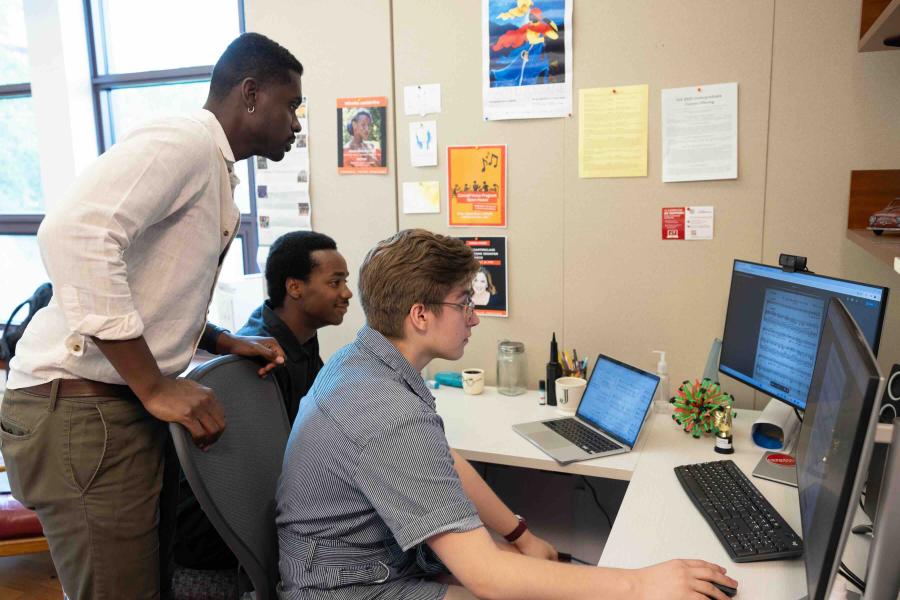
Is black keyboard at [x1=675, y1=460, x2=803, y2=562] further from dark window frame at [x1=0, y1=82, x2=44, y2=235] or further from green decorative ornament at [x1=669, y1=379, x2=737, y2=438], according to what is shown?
dark window frame at [x1=0, y1=82, x2=44, y2=235]

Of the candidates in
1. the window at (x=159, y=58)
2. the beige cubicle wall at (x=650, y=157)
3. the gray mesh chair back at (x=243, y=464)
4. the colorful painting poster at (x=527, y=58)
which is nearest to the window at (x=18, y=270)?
the window at (x=159, y=58)

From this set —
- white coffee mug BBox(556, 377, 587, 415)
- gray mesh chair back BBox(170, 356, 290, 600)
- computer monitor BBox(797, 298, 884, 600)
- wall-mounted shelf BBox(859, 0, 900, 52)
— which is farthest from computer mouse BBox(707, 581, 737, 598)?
wall-mounted shelf BBox(859, 0, 900, 52)

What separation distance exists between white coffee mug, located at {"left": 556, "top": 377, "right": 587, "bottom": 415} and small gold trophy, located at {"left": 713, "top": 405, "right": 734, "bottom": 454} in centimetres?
37

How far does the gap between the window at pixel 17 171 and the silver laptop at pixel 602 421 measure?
3.18 m

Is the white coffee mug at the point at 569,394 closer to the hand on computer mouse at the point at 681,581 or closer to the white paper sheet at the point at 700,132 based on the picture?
the white paper sheet at the point at 700,132

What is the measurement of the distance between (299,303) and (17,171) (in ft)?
9.14

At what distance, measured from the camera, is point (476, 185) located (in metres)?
2.16

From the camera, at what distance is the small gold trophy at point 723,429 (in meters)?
1.59

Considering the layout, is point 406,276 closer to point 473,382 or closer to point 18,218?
point 473,382

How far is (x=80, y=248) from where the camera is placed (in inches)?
40.7

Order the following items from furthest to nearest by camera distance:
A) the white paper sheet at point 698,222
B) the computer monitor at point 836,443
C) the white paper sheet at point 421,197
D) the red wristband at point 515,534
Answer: the white paper sheet at point 421,197 < the white paper sheet at point 698,222 < the red wristband at point 515,534 < the computer monitor at point 836,443

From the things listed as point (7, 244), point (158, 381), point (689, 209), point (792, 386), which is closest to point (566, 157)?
point (689, 209)

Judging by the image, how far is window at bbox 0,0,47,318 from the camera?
11.7 ft

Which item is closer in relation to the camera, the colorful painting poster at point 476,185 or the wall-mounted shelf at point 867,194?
the wall-mounted shelf at point 867,194
